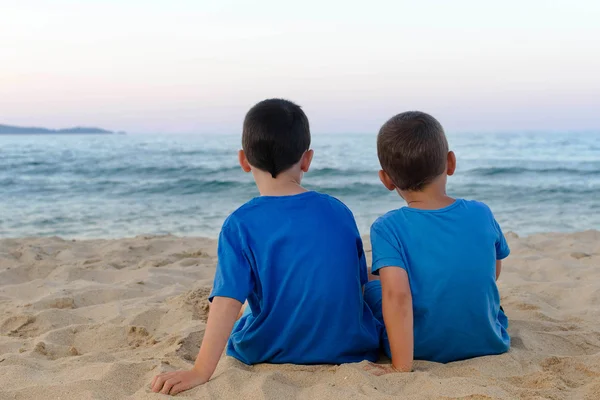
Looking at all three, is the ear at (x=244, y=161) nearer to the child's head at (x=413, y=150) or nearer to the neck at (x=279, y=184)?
the neck at (x=279, y=184)

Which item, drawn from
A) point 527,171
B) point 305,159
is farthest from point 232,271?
point 527,171

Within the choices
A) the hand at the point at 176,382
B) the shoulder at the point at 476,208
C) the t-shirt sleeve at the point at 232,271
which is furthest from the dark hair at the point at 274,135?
the hand at the point at 176,382

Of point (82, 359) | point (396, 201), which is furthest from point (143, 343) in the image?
point (396, 201)

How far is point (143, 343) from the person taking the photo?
3127mm

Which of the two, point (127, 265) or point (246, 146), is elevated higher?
point (246, 146)

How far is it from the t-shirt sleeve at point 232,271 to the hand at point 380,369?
57 centimetres

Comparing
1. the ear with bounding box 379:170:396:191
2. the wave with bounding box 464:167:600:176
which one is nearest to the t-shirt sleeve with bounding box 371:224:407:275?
the ear with bounding box 379:170:396:191

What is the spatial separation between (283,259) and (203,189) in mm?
12377

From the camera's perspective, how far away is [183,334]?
3055 mm

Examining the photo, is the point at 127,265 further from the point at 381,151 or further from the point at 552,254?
the point at 552,254

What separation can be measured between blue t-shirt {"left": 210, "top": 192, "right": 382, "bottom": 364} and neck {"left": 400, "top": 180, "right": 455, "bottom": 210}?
279 millimetres

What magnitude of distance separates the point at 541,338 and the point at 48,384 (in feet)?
7.39

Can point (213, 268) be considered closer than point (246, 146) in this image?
No

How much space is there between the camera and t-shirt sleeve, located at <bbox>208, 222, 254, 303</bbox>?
7.26 feet
